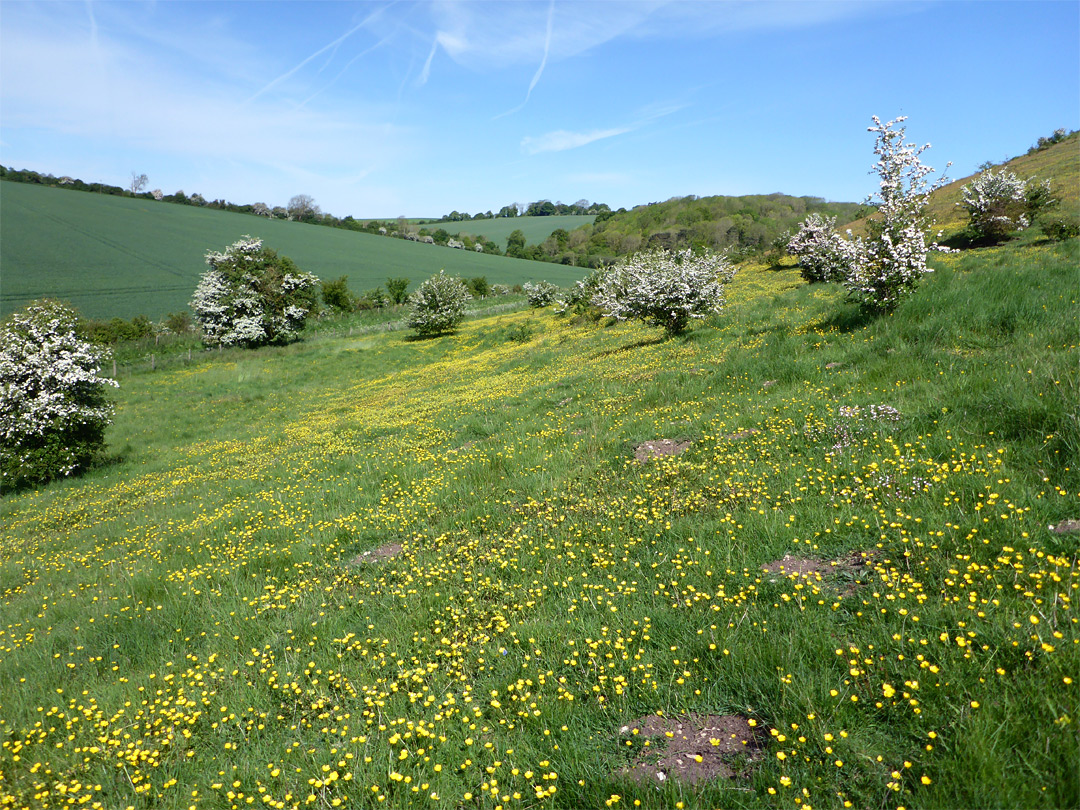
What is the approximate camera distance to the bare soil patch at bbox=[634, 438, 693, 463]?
8.15 meters

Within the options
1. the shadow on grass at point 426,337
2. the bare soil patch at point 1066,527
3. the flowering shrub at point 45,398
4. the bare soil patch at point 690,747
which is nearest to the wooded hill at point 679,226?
the shadow on grass at point 426,337

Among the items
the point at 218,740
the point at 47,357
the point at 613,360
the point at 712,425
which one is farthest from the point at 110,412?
the point at 712,425

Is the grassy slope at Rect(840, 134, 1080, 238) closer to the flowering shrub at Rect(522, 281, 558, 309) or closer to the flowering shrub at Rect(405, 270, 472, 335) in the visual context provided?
the flowering shrub at Rect(522, 281, 558, 309)

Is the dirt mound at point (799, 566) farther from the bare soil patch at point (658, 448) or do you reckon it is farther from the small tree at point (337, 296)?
the small tree at point (337, 296)

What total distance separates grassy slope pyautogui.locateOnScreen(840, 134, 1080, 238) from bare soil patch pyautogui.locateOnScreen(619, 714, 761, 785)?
25746 millimetres

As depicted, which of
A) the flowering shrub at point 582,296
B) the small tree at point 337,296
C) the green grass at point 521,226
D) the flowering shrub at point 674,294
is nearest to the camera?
the flowering shrub at point 674,294

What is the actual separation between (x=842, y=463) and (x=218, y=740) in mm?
6733

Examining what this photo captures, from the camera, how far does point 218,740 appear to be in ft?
13.3

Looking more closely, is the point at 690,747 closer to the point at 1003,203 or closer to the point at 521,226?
the point at 1003,203

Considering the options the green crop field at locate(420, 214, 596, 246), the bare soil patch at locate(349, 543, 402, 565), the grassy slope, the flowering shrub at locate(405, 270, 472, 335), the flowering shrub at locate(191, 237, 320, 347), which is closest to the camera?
the bare soil patch at locate(349, 543, 402, 565)

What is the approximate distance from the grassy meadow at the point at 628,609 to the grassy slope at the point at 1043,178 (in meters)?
20.4

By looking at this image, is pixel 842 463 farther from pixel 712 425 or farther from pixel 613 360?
pixel 613 360

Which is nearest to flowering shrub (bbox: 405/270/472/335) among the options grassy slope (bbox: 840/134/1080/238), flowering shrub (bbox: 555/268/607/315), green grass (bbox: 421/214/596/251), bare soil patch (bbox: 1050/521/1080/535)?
flowering shrub (bbox: 555/268/607/315)

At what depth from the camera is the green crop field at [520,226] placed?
424 ft
